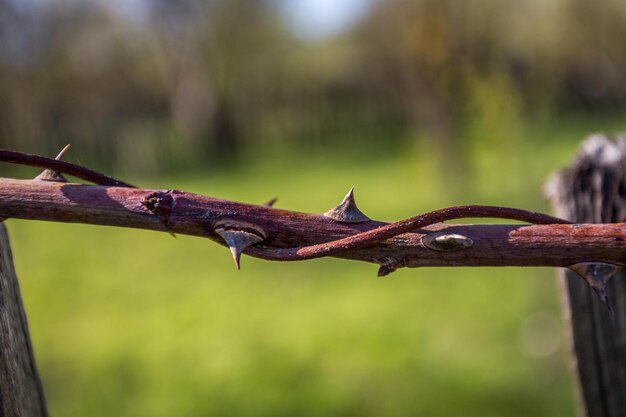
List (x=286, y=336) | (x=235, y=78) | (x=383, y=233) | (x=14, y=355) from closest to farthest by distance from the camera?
(x=383, y=233), (x=14, y=355), (x=286, y=336), (x=235, y=78)

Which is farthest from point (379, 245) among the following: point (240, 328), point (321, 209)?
point (321, 209)

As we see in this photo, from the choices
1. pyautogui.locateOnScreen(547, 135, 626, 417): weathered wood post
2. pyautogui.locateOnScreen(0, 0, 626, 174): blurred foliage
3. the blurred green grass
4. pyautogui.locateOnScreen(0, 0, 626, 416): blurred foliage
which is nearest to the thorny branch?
pyautogui.locateOnScreen(547, 135, 626, 417): weathered wood post

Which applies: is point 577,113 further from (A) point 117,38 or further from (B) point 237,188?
(A) point 117,38

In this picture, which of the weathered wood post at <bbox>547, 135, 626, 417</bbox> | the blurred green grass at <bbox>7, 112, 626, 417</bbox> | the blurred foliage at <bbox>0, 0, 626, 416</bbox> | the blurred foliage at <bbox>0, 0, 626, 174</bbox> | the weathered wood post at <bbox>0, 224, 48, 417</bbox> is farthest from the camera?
the blurred foliage at <bbox>0, 0, 626, 174</bbox>

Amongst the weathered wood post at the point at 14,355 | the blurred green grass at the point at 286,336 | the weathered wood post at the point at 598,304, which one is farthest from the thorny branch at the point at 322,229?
the blurred green grass at the point at 286,336

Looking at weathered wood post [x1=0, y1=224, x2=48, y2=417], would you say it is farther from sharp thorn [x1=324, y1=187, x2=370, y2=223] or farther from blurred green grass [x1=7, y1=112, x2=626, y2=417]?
blurred green grass [x1=7, y1=112, x2=626, y2=417]

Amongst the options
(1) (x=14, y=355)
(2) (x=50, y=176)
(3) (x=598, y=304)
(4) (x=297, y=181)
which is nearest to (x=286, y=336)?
(3) (x=598, y=304)

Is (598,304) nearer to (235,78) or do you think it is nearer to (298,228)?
(298,228)
